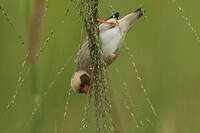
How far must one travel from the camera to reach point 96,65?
1.32m

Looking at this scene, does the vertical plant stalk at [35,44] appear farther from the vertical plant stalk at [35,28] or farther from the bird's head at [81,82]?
the bird's head at [81,82]

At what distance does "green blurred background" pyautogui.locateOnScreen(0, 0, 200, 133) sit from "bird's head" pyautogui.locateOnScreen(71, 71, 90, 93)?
117 millimetres

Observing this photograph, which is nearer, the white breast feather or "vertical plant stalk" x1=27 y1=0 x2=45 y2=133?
"vertical plant stalk" x1=27 y1=0 x2=45 y2=133

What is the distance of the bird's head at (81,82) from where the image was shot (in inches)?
81.9

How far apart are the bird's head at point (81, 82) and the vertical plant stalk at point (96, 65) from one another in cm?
67

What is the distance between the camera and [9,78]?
2.29m

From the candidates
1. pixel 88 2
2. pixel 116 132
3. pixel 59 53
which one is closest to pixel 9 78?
pixel 59 53

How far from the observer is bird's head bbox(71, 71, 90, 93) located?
6.82 feet

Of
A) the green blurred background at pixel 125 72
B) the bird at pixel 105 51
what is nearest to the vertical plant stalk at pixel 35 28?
the green blurred background at pixel 125 72

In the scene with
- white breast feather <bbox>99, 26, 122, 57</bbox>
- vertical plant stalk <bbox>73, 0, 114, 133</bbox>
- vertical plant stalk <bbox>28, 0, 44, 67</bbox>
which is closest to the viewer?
vertical plant stalk <bbox>73, 0, 114, 133</bbox>

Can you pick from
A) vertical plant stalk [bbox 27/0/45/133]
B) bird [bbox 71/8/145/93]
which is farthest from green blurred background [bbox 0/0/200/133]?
vertical plant stalk [bbox 27/0/45/133]

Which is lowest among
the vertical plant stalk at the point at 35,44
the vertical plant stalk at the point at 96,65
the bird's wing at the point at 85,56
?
the vertical plant stalk at the point at 96,65

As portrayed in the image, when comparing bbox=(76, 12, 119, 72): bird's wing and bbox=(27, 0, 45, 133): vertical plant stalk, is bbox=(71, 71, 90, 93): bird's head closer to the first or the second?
bbox=(76, 12, 119, 72): bird's wing

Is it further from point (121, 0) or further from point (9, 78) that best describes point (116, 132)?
point (121, 0)
